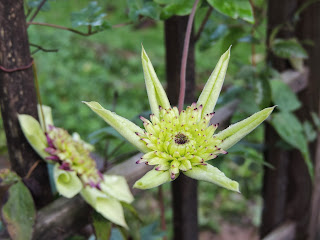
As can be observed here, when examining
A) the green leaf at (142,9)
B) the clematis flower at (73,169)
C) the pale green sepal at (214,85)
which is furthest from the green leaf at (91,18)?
the pale green sepal at (214,85)

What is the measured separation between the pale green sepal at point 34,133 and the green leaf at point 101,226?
136 millimetres

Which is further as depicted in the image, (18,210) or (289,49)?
(289,49)

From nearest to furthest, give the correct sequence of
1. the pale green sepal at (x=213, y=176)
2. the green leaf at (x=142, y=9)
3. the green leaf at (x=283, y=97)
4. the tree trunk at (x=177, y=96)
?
the pale green sepal at (x=213, y=176) → the green leaf at (x=142, y=9) → the tree trunk at (x=177, y=96) → the green leaf at (x=283, y=97)

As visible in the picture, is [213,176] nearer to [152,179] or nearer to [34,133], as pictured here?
[152,179]

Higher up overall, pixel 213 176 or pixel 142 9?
pixel 142 9

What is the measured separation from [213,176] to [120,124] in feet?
0.39

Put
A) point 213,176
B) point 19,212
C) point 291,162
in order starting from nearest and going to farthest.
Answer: point 213,176 → point 19,212 → point 291,162

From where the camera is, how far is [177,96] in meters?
0.94

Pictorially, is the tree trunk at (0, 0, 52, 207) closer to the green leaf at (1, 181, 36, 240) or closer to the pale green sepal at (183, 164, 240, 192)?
the green leaf at (1, 181, 36, 240)

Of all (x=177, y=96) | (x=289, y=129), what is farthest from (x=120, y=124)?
(x=289, y=129)

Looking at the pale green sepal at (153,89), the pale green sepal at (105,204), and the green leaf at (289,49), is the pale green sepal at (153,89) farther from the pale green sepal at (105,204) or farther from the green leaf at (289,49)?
the green leaf at (289,49)

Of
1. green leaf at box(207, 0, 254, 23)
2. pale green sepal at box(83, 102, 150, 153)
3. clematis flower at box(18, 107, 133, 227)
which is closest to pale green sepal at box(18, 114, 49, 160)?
clematis flower at box(18, 107, 133, 227)

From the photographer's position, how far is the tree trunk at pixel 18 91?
603 mm

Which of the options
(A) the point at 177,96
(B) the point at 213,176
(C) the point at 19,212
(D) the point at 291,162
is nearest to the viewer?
(B) the point at 213,176
